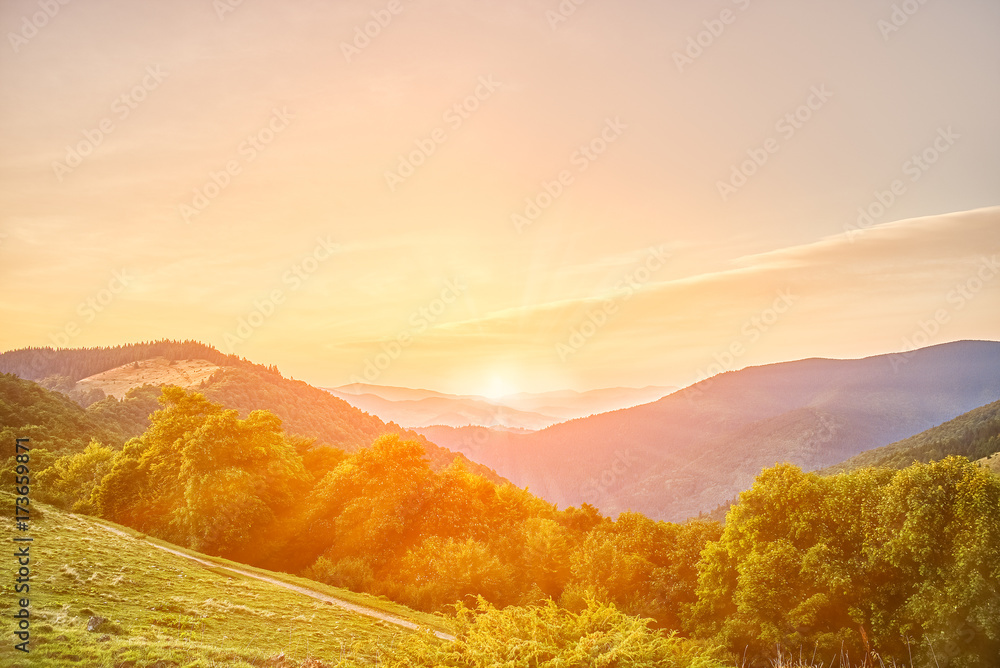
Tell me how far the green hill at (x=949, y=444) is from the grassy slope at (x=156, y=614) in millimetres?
146598

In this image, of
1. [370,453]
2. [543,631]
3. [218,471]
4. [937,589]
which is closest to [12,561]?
[543,631]

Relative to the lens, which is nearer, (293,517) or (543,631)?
(543,631)

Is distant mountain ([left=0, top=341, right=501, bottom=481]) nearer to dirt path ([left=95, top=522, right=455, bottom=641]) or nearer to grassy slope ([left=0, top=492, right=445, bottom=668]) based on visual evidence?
dirt path ([left=95, top=522, right=455, bottom=641])

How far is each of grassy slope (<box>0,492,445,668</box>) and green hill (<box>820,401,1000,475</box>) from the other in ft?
481

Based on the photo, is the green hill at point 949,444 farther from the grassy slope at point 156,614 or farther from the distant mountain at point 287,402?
the grassy slope at point 156,614

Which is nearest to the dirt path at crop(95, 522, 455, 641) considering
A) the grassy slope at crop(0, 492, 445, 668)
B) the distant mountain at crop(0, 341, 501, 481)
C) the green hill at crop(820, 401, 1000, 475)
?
the grassy slope at crop(0, 492, 445, 668)

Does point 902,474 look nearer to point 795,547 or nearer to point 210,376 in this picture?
point 795,547

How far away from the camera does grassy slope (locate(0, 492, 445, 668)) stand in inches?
548

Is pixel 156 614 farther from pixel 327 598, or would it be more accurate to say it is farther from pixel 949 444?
pixel 949 444

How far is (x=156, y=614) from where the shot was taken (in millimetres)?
17781

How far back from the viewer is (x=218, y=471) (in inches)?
1684

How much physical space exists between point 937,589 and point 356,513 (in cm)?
3693

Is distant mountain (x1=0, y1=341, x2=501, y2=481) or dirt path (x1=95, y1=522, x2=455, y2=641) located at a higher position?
distant mountain (x1=0, y1=341, x2=501, y2=481)

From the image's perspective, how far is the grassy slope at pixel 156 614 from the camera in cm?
1392
